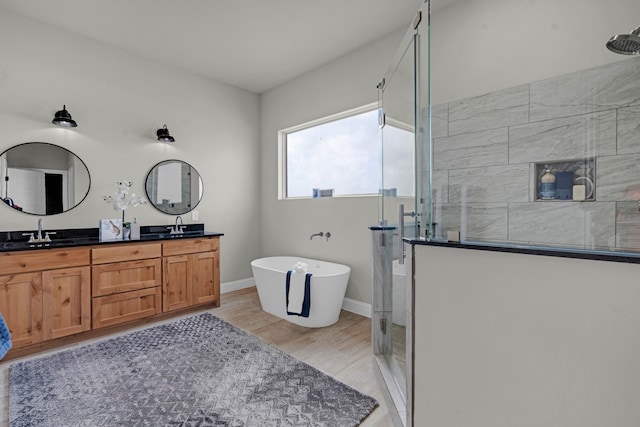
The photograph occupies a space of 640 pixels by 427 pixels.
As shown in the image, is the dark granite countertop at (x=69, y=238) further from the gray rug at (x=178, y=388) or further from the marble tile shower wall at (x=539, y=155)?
the marble tile shower wall at (x=539, y=155)

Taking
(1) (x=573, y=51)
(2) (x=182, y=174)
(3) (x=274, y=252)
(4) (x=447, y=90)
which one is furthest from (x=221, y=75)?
(1) (x=573, y=51)

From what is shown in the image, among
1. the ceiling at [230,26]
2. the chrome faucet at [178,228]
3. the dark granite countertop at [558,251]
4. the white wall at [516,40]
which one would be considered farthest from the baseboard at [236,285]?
the dark granite countertop at [558,251]

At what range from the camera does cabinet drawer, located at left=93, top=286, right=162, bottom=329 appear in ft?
9.12

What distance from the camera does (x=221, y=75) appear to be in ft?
13.2

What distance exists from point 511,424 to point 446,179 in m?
1.66

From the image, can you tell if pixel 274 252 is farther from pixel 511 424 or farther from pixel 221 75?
pixel 511 424

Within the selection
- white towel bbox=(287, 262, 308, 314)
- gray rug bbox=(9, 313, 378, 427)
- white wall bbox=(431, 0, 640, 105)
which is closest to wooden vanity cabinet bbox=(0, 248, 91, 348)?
gray rug bbox=(9, 313, 378, 427)

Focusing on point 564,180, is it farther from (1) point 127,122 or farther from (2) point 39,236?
(2) point 39,236

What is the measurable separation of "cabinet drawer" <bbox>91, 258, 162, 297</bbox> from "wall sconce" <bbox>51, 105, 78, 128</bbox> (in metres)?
1.41

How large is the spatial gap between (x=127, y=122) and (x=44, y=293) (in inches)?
76.0

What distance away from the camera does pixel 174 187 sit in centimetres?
381

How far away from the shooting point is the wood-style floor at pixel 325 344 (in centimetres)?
196

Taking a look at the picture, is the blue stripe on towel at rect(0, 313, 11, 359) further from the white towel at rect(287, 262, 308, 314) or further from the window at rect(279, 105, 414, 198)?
the window at rect(279, 105, 414, 198)

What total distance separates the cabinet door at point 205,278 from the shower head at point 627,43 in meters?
3.81
